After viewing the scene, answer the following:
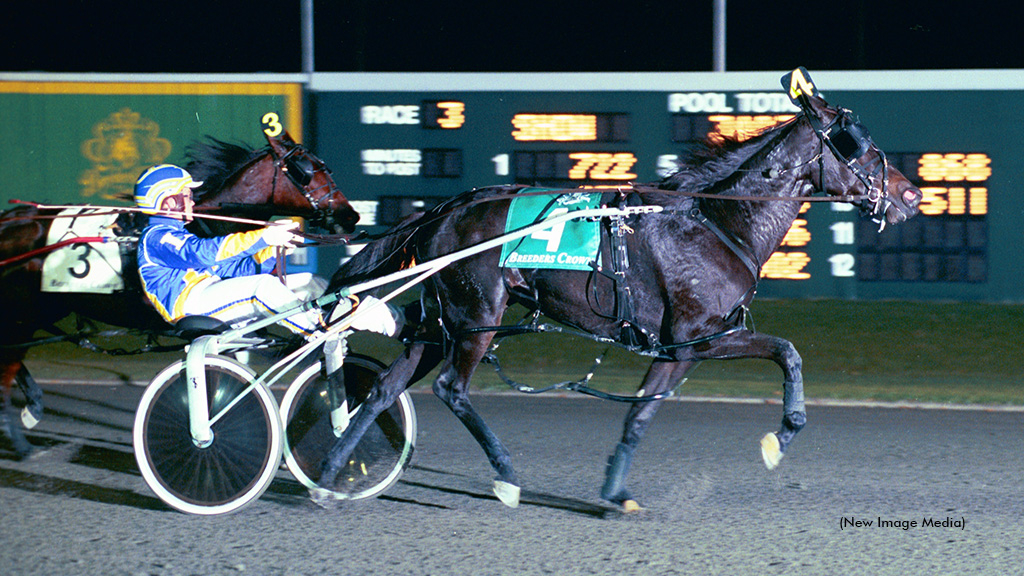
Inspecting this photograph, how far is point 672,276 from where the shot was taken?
5.55m

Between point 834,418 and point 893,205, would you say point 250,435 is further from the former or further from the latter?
point 834,418

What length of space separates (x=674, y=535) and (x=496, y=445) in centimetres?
106

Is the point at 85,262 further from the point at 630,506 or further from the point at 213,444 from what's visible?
the point at 630,506

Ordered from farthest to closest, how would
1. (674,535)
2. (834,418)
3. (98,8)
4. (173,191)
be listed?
(98,8) < (834,418) < (173,191) < (674,535)

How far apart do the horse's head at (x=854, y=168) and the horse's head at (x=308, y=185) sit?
9.67ft

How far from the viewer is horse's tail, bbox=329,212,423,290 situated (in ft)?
20.3

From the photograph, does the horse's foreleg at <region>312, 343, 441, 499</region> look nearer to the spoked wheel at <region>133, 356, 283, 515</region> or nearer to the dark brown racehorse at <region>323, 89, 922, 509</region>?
the dark brown racehorse at <region>323, 89, 922, 509</region>

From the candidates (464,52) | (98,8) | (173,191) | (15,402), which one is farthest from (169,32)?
(173,191)

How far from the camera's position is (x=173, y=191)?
6074 mm

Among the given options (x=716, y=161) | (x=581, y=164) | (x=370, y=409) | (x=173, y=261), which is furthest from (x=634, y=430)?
(x=581, y=164)

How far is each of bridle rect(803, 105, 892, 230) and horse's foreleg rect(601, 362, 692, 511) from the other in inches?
49.2

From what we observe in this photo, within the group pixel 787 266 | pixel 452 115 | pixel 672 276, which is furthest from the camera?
pixel 452 115

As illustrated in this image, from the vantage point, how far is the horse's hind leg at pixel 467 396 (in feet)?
18.5

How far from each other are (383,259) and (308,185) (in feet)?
3.11
